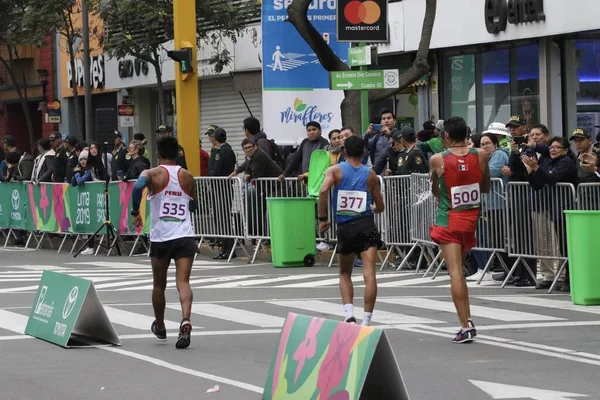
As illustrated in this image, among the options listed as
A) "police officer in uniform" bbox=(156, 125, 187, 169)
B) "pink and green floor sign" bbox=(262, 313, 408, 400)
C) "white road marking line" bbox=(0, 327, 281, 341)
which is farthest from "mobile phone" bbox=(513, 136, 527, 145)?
"pink and green floor sign" bbox=(262, 313, 408, 400)

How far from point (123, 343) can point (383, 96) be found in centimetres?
1149

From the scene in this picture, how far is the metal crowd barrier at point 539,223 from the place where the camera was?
16.0m

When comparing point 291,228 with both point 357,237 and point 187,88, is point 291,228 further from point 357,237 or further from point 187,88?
point 357,237

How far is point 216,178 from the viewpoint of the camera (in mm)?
22359

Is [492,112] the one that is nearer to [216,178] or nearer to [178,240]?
[216,178]

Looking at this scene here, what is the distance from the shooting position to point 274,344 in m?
11.9

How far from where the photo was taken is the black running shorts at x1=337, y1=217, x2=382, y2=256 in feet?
41.9

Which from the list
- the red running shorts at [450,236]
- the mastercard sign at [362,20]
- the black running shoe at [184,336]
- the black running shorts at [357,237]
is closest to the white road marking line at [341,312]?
the black running shorts at [357,237]

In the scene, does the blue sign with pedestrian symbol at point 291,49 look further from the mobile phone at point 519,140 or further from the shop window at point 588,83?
Answer: the mobile phone at point 519,140

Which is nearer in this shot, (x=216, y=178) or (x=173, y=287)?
(x=173, y=287)

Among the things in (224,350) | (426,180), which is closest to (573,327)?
(224,350)

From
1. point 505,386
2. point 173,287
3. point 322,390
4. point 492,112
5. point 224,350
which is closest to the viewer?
point 322,390

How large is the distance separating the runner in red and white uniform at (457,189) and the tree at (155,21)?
2076 cm

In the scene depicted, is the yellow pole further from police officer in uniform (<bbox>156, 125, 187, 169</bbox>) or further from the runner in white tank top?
the runner in white tank top
